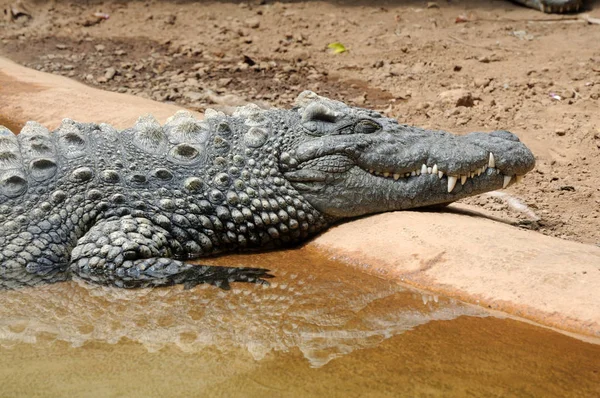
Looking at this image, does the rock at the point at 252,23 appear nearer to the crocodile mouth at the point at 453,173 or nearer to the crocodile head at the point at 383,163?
the crocodile head at the point at 383,163

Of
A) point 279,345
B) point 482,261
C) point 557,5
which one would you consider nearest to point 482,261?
point 482,261

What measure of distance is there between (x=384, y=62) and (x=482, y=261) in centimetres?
503

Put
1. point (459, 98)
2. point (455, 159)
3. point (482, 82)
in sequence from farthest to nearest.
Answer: point (482, 82)
point (459, 98)
point (455, 159)

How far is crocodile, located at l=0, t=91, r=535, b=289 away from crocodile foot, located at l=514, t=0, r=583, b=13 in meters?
5.89

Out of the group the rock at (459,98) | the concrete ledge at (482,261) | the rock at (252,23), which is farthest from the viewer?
the rock at (252,23)

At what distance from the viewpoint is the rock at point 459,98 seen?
7066mm

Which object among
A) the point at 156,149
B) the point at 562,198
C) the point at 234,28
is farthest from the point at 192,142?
the point at 234,28

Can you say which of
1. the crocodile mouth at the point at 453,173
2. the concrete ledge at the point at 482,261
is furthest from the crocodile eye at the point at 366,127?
the concrete ledge at the point at 482,261

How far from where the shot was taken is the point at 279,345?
3354mm

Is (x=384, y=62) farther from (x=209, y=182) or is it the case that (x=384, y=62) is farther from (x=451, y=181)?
(x=209, y=182)

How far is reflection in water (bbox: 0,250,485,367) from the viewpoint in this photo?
3.41 metres

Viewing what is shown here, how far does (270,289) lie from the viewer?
411 centimetres

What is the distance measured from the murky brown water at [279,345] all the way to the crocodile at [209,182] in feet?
1.13

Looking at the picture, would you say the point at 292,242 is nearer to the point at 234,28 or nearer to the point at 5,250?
the point at 5,250
